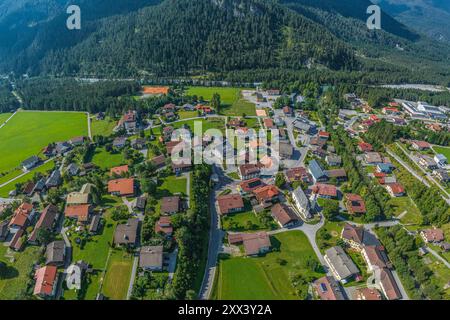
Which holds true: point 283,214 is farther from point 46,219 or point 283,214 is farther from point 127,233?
point 46,219

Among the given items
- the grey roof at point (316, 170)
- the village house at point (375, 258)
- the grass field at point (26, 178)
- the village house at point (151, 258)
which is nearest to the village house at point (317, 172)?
the grey roof at point (316, 170)

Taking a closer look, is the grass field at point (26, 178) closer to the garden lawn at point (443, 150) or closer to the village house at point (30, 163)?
the village house at point (30, 163)

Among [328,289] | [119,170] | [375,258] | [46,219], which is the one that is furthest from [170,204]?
[375,258]

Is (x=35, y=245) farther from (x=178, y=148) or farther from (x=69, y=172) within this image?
(x=178, y=148)

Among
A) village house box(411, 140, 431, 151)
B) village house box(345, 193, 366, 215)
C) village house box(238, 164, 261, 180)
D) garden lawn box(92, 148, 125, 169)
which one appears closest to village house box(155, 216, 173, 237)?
village house box(238, 164, 261, 180)

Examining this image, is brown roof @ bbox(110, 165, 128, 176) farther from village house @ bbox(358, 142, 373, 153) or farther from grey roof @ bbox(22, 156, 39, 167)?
village house @ bbox(358, 142, 373, 153)

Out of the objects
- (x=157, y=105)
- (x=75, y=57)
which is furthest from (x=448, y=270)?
(x=75, y=57)

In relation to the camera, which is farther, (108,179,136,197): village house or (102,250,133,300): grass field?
(108,179,136,197): village house
